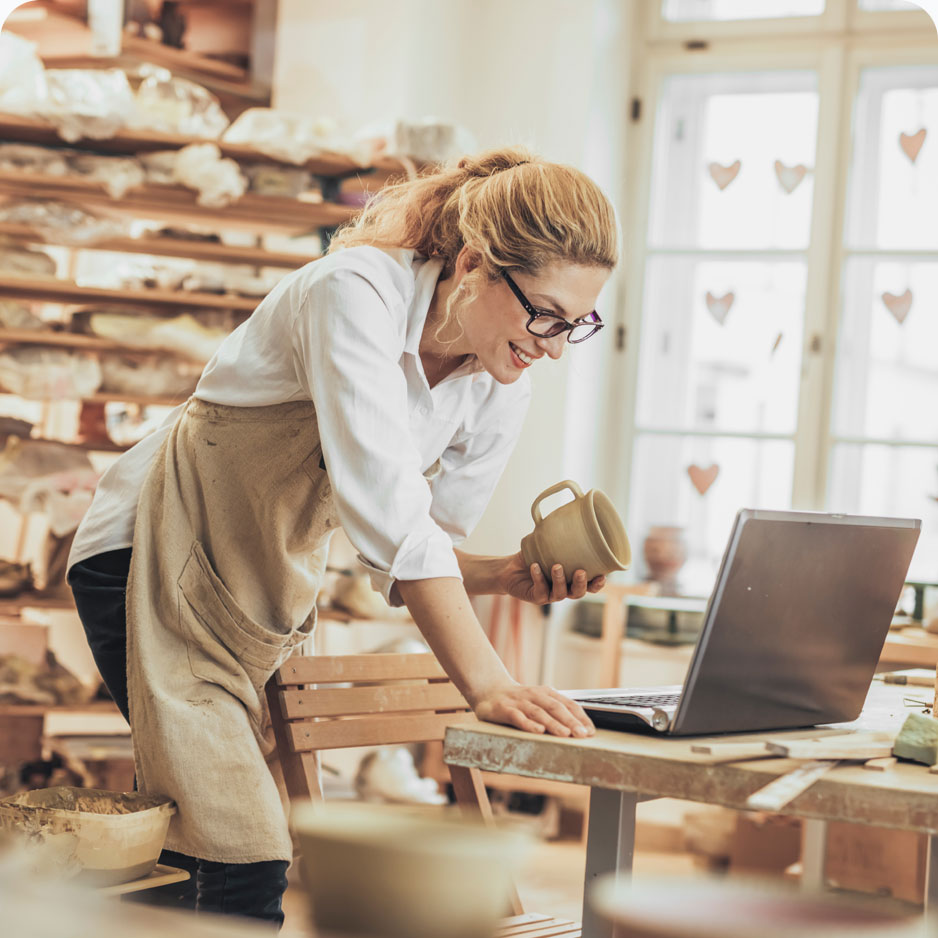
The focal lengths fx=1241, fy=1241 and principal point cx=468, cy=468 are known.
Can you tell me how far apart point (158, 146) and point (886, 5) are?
2.37m

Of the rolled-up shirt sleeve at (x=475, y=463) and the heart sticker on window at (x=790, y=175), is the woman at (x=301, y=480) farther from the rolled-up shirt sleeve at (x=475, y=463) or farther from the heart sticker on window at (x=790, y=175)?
the heart sticker on window at (x=790, y=175)

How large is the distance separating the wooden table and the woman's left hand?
13.4 inches

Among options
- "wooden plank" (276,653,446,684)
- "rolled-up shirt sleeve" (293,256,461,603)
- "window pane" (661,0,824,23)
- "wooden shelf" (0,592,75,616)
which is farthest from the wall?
"rolled-up shirt sleeve" (293,256,461,603)

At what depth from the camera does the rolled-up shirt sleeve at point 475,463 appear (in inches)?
67.6

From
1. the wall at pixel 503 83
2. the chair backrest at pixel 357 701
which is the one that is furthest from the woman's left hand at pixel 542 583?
the wall at pixel 503 83

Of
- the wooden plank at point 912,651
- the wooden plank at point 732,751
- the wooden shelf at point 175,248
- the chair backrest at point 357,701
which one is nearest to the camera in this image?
the wooden plank at point 732,751

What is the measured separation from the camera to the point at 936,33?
3.97 metres

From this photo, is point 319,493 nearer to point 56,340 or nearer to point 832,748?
point 832,748

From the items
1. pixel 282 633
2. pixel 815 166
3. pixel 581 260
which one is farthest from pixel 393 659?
pixel 815 166

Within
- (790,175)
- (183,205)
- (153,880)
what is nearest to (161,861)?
(153,880)

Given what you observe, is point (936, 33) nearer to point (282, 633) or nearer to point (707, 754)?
point (282, 633)

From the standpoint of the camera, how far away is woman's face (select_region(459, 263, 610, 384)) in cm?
138

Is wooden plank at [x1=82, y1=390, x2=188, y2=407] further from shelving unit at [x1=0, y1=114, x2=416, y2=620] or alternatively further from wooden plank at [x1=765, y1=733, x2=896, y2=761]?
wooden plank at [x1=765, y1=733, x2=896, y2=761]

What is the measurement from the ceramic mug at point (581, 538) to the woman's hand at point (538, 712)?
32 centimetres
